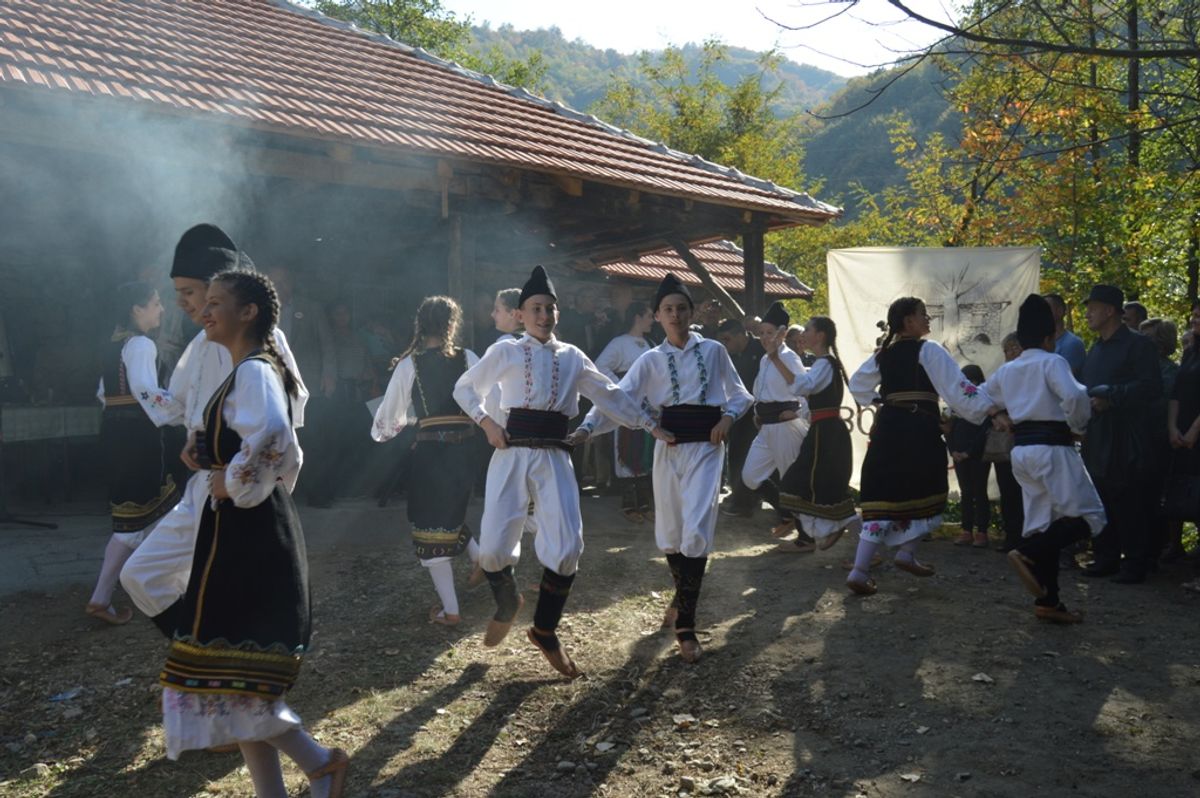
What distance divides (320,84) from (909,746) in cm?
740

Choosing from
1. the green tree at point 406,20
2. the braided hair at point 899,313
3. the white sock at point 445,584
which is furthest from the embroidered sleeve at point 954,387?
the green tree at point 406,20

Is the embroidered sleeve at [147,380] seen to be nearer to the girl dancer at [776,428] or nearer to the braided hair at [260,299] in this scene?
the braided hair at [260,299]

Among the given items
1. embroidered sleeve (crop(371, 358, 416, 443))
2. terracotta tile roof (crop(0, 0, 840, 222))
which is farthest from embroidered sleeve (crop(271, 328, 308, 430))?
terracotta tile roof (crop(0, 0, 840, 222))

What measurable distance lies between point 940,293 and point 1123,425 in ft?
12.3

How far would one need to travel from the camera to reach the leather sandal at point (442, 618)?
20.2ft

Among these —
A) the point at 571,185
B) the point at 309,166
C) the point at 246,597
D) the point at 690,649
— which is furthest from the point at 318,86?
the point at 246,597

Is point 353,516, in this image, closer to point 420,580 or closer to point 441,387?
point 420,580

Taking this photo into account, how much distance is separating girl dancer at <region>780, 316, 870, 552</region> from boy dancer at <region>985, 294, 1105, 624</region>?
1.71 meters

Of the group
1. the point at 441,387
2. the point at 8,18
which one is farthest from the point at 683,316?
the point at 8,18

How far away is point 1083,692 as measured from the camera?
4887 millimetres

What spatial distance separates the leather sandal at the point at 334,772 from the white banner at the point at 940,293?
7637mm

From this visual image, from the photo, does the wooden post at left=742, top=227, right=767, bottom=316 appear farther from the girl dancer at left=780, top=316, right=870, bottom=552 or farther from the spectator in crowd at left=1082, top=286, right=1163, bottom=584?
the spectator in crowd at left=1082, top=286, right=1163, bottom=584

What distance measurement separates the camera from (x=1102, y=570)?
25.2 feet

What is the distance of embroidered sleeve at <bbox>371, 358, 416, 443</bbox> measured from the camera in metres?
6.27
